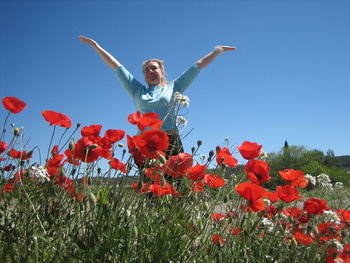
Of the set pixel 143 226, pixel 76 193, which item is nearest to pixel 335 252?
pixel 143 226

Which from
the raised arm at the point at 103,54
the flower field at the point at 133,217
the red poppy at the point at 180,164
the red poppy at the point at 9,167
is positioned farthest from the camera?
the raised arm at the point at 103,54

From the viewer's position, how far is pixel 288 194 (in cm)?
197

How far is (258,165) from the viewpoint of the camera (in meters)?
1.89

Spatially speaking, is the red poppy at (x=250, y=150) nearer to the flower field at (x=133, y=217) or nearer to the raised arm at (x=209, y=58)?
the flower field at (x=133, y=217)

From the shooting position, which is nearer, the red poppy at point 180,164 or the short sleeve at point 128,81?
the red poppy at point 180,164

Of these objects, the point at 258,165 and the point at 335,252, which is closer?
the point at 335,252

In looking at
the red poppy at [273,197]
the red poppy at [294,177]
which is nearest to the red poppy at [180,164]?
the red poppy at [273,197]

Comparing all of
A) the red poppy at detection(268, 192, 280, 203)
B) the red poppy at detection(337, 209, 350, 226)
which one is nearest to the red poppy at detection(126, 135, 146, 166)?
the red poppy at detection(268, 192, 280, 203)

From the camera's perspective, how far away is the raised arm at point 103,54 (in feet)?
15.6

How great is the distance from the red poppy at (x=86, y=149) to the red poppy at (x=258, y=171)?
950 mm

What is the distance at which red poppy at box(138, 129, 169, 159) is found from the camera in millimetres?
1568

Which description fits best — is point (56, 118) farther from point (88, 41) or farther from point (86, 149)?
point (88, 41)

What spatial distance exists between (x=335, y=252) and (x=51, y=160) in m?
1.91

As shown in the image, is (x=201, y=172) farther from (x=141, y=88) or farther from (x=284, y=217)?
(x=141, y=88)
